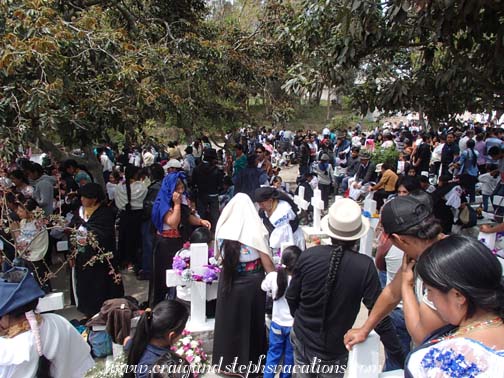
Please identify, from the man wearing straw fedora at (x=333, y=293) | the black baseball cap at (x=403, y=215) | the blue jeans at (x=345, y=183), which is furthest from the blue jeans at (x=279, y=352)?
the blue jeans at (x=345, y=183)

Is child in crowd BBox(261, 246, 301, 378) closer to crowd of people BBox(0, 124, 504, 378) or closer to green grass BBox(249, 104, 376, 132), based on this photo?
crowd of people BBox(0, 124, 504, 378)

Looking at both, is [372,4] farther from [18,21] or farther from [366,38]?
[18,21]

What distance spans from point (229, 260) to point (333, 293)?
115 centimetres

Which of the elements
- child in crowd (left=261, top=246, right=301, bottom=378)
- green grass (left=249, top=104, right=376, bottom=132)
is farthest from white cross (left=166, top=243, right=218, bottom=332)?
green grass (left=249, top=104, right=376, bottom=132)

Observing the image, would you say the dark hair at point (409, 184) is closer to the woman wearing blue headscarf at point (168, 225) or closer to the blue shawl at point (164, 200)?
the woman wearing blue headscarf at point (168, 225)

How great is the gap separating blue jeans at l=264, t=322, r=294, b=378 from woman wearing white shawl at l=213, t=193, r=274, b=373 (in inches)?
10.9

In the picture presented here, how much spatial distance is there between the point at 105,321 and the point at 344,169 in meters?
9.25

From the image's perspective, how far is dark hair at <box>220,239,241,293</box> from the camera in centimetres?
356

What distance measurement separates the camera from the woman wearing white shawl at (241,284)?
11.7ft

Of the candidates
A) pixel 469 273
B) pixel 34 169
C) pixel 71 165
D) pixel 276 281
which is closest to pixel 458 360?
pixel 469 273

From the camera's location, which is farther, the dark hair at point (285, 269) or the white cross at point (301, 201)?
the white cross at point (301, 201)

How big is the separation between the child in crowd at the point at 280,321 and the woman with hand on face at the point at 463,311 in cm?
178

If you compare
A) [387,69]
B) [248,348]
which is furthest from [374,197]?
[248,348]

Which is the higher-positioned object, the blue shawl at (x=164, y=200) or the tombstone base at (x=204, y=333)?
the blue shawl at (x=164, y=200)
